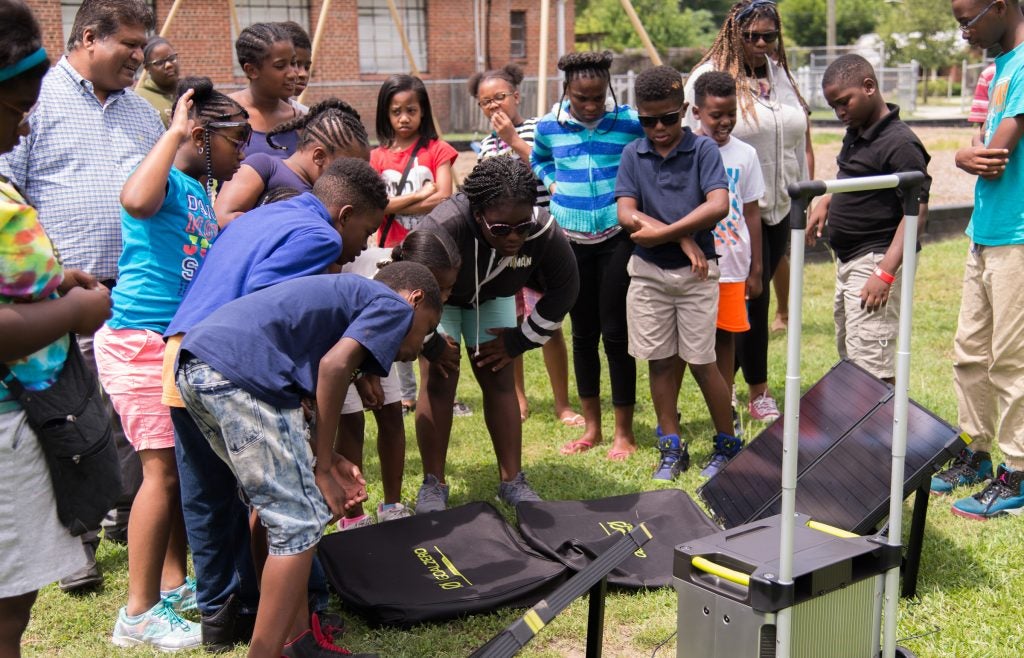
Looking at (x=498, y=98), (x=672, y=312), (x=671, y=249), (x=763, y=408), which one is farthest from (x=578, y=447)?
(x=498, y=98)

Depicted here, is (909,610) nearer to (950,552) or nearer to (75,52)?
(950,552)

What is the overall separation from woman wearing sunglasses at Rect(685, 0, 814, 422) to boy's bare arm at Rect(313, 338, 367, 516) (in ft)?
11.1

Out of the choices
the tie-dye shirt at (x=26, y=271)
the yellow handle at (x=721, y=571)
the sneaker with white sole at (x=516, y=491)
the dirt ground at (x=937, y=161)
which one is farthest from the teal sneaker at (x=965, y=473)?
the dirt ground at (x=937, y=161)

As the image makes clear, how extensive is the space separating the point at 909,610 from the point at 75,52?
3.82 m

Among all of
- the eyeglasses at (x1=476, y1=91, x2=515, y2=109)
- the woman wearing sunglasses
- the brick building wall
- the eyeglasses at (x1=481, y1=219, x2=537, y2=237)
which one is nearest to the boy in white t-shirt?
the woman wearing sunglasses

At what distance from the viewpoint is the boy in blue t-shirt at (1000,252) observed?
4430 millimetres

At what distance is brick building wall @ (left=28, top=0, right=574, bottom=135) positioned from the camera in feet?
77.5

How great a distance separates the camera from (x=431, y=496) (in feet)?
15.9

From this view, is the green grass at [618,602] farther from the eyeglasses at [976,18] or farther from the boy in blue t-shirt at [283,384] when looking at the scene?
the eyeglasses at [976,18]

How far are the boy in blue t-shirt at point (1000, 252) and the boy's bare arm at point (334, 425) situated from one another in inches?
110

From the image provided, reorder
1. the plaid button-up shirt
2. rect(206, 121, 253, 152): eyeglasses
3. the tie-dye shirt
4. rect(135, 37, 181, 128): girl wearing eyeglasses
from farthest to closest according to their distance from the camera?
1. rect(135, 37, 181, 128): girl wearing eyeglasses
2. the plaid button-up shirt
3. rect(206, 121, 253, 152): eyeglasses
4. the tie-dye shirt

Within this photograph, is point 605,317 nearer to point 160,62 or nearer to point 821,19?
point 160,62

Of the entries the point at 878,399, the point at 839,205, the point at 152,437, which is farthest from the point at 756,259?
the point at 152,437

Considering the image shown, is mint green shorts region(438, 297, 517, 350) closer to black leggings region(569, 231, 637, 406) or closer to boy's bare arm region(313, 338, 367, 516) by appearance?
black leggings region(569, 231, 637, 406)
